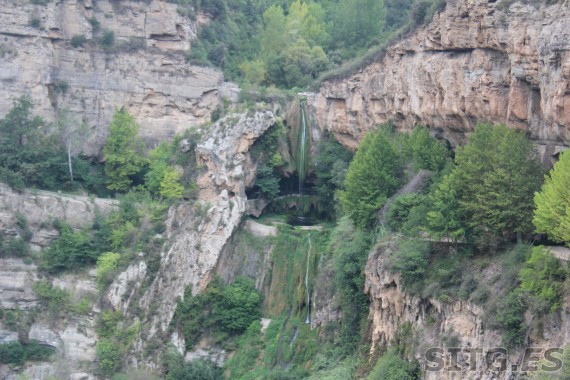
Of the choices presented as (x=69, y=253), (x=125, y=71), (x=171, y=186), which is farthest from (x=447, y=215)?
(x=125, y=71)

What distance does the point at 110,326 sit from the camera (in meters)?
50.8

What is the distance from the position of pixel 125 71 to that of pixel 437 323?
95.3ft

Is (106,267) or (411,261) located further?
(106,267)

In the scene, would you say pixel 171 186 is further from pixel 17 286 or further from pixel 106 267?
pixel 17 286

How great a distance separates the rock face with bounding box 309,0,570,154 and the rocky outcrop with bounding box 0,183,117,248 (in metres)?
14.9

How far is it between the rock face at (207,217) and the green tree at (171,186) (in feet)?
3.12

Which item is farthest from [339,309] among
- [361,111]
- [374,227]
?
[361,111]

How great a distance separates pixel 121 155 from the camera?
57094mm

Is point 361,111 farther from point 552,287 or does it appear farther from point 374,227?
point 552,287

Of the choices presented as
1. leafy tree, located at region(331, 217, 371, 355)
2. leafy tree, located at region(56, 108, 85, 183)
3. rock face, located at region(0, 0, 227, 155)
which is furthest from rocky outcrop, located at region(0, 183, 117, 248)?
leafy tree, located at region(331, 217, 371, 355)

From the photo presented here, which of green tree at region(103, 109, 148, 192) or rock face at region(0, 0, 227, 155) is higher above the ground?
rock face at region(0, 0, 227, 155)

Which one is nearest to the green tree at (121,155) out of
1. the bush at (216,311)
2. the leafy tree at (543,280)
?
the bush at (216,311)

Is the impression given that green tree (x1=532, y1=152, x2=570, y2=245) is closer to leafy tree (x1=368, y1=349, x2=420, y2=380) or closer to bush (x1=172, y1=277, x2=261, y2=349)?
leafy tree (x1=368, y1=349, x2=420, y2=380)

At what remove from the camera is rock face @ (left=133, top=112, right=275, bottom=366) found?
51.9m
